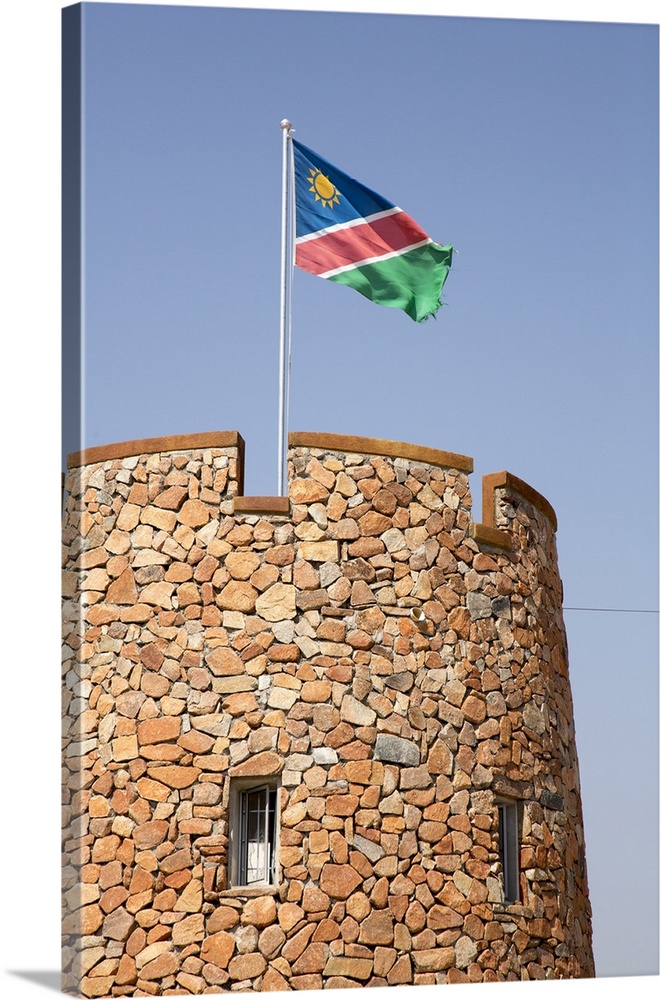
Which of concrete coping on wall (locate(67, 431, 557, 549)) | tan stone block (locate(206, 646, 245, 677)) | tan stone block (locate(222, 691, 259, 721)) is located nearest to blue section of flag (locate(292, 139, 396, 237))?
concrete coping on wall (locate(67, 431, 557, 549))

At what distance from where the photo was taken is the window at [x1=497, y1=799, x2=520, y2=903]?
12.6 metres

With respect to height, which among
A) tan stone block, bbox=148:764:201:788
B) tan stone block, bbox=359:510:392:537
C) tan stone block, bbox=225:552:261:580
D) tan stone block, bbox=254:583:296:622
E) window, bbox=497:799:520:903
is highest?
tan stone block, bbox=359:510:392:537

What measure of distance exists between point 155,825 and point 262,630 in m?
1.42

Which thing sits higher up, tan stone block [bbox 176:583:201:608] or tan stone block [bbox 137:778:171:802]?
tan stone block [bbox 176:583:201:608]

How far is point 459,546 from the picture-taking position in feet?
41.7

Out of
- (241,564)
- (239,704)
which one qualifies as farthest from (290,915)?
(241,564)

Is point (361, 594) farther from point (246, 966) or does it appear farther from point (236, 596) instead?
point (246, 966)

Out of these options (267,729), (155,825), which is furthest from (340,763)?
(155,825)

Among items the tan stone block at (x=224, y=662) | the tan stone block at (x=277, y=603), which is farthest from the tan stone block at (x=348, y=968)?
the tan stone block at (x=277, y=603)

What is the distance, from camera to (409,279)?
13617 millimetres

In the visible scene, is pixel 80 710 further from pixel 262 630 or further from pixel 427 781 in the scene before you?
pixel 427 781

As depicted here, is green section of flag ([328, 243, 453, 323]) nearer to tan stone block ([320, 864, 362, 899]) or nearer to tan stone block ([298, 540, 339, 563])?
tan stone block ([298, 540, 339, 563])

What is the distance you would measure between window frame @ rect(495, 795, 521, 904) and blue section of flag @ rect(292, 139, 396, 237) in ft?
14.1

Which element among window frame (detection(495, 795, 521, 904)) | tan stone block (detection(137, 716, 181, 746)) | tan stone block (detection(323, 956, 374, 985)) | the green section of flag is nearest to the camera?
tan stone block (detection(323, 956, 374, 985))
